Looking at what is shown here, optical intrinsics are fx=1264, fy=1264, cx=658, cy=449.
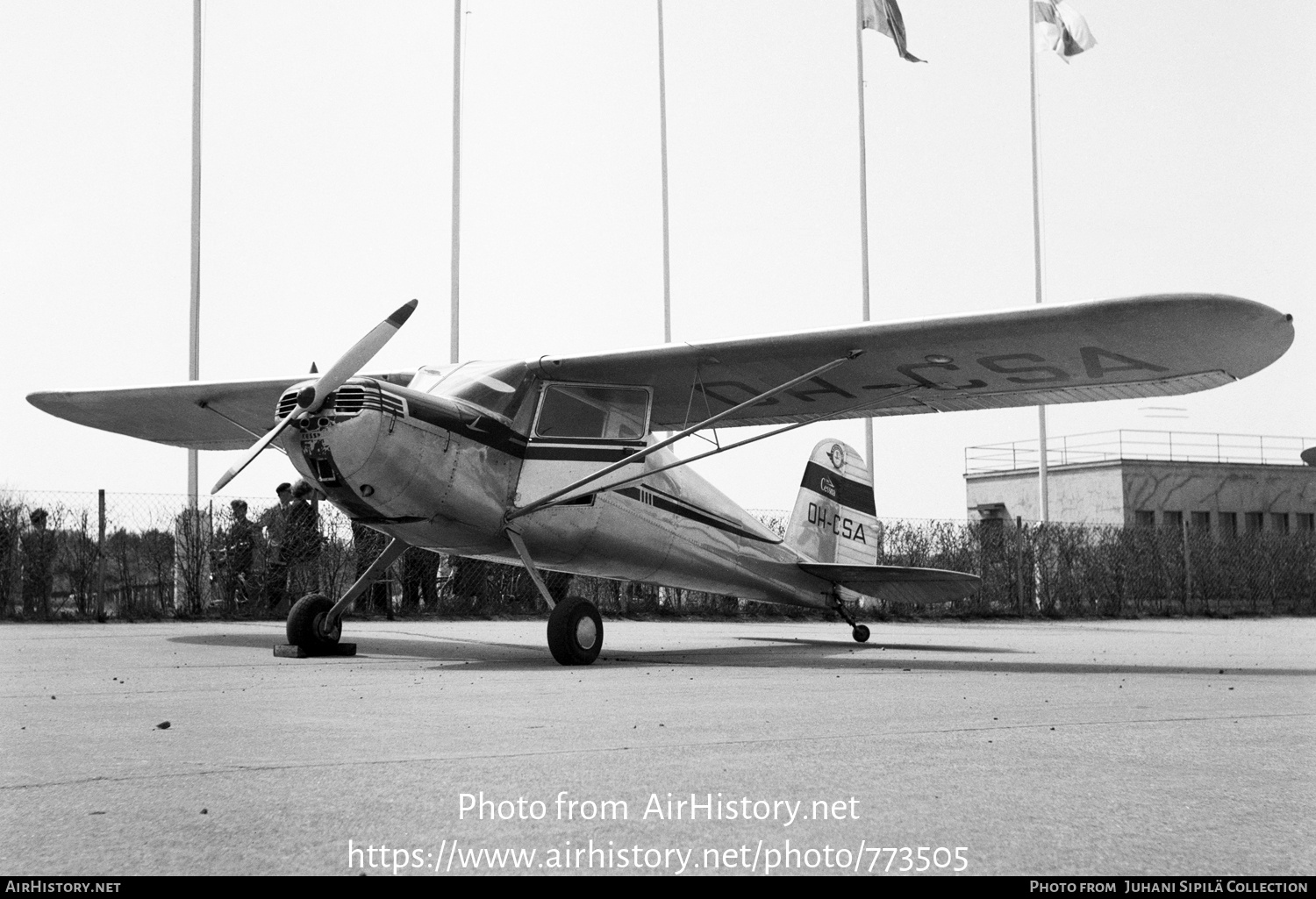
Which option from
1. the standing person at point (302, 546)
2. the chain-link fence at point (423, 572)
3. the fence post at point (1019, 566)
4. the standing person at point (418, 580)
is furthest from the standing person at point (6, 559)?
the fence post at point (1019, 566)

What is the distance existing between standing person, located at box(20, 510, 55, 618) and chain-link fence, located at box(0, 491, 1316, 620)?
0.05 feet

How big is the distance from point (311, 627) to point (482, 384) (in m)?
2.38

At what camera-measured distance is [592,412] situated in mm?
10367

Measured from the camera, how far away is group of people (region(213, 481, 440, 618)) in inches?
647

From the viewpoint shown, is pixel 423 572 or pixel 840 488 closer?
pixel 840 488

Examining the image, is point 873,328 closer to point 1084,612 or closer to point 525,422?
point 525,422

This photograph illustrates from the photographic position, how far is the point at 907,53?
1089 inches

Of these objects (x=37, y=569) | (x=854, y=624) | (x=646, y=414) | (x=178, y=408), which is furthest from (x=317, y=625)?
(x=37, y=569)

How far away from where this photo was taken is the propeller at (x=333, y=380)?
27.1 feet

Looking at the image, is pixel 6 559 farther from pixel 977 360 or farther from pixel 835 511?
pixel 977 360

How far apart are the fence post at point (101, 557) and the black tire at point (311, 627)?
266 inches

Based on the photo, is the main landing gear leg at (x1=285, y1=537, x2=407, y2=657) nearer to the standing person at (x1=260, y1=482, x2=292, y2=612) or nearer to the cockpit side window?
the cockpit side window

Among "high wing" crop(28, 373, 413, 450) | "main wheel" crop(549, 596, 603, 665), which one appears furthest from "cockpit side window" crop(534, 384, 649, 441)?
"high wing" crop(28, 373, 413, 450)

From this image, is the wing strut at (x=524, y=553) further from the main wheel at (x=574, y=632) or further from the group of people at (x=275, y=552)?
the group of people at (x=275, y=552)
